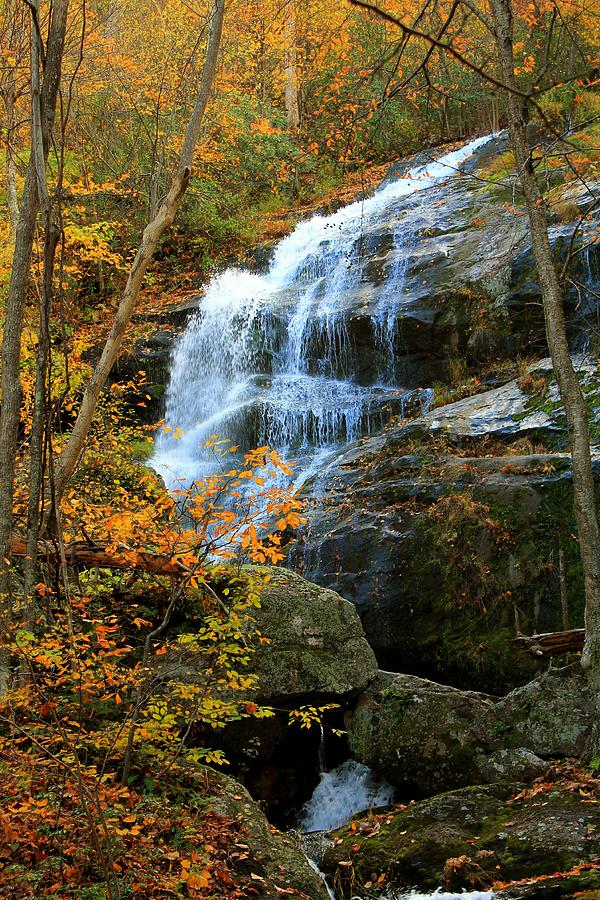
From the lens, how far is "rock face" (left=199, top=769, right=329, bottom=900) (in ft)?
11.8

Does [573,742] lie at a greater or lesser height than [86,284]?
lesser

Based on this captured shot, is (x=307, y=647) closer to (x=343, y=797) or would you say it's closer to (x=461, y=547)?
(x=343, y=797)

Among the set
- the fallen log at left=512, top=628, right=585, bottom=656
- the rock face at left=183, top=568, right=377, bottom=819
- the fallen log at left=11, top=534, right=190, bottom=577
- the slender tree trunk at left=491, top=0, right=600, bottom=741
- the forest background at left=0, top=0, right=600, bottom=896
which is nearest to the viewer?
the forest background at left=0, top=0, right=600, bottom=896

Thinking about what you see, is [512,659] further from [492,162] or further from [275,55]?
[275,55]

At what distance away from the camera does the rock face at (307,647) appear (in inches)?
228

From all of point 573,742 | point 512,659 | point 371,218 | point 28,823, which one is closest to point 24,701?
point 28,823

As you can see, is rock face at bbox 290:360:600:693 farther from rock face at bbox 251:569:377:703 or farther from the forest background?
rock face at bbox 251:569:377:703

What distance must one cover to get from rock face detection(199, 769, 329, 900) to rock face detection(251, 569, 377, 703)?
1.30 metres

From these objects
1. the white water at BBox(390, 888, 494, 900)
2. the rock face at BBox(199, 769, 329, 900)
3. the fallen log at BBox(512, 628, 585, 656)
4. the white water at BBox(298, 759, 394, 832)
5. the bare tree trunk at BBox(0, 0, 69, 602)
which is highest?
the bare tree trunk at BBox(0, 0, 69, 602)

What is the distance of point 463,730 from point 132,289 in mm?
4328

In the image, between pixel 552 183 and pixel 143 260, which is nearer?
pixel 143 260

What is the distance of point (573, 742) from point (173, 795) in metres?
2.99

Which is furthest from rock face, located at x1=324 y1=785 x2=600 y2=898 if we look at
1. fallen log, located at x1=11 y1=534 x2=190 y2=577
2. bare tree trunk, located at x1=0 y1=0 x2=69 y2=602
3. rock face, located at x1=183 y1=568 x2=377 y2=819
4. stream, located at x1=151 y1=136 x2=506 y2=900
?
stream, located at x1=151 y1=136 x2=506 y2=900

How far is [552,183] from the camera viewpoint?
12.5 meters
